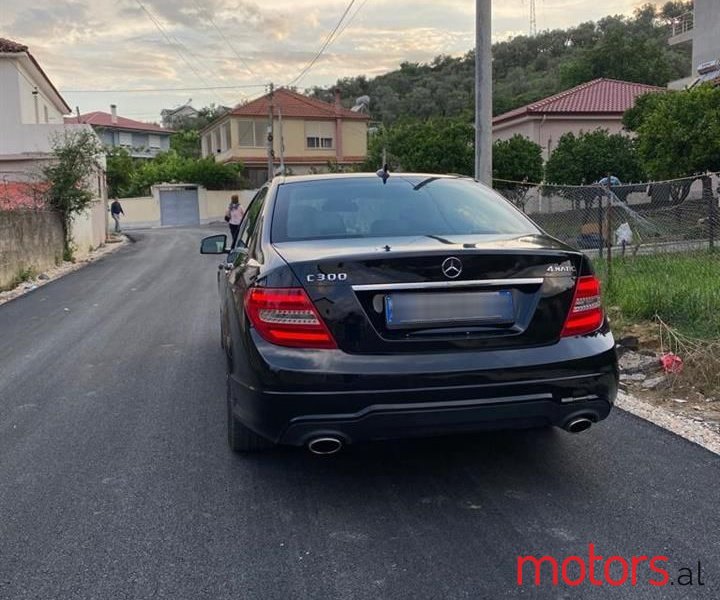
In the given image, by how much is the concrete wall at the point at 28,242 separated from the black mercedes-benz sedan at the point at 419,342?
11665mm

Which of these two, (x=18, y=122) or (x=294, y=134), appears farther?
(x=294, y=134)

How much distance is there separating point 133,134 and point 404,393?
260 ft

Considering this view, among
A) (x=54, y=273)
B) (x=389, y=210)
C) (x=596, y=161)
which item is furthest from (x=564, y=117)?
(x=389, y=210)

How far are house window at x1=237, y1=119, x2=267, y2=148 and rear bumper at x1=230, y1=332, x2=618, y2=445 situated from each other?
155 ft

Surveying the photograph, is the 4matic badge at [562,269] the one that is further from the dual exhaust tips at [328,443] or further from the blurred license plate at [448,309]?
the dual exhaust tips at [328,443]

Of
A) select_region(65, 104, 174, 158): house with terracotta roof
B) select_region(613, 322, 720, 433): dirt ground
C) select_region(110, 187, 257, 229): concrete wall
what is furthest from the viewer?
select_region(65, 104, 174, 158): house with terracotta roof

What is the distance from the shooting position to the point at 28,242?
50.4 ft

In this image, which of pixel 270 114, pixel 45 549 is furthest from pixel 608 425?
pixel 270 114

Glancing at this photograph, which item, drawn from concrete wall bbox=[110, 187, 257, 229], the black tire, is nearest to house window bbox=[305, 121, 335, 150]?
concrete wall bbox=[110, 187, 257, 229]

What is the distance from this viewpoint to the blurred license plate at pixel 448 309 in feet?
10.7

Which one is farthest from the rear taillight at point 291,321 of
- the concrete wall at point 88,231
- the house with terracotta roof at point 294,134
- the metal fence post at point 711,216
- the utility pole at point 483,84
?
the house with terracotta roof at point 294,134

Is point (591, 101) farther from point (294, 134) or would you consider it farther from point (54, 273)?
point (54, 273)

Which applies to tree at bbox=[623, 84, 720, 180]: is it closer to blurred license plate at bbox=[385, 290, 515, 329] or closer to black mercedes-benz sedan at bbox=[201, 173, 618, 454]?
black mercedes-benz sedan at bbox=[201, 173, 618, 454]

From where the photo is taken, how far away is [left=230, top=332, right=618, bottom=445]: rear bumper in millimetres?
3211
